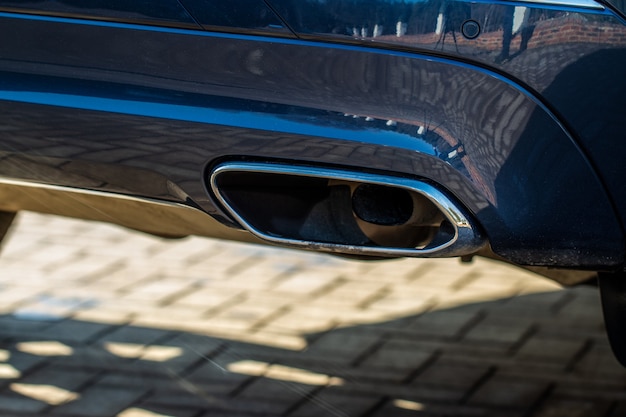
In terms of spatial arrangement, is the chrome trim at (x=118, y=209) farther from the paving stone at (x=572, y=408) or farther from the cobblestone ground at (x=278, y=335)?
the paving stone at (x=572, y=408)

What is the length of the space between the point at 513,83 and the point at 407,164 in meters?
0.26

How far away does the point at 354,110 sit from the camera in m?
2.03

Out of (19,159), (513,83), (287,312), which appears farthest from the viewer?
(287,312)

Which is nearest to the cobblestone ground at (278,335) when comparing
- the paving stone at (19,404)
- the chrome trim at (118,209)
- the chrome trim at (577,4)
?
the paving stone at (19,404)

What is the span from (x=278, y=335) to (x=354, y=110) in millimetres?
1547

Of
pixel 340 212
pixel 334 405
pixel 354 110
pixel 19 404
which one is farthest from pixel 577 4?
pixel 19 404

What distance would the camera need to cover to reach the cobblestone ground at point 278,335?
9.57 feet

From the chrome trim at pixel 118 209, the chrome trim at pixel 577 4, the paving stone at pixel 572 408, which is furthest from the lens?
the paving stone at pixel 572 408

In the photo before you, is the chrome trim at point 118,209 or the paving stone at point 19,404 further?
the paving stone at point 19,404

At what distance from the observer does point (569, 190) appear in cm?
203

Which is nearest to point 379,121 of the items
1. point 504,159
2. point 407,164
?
point 407,164

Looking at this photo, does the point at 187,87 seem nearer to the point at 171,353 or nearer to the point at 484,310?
the point at 171,353

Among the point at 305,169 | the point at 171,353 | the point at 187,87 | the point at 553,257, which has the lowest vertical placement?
the point at 171,353

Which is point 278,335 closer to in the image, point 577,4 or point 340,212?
point 340,212
